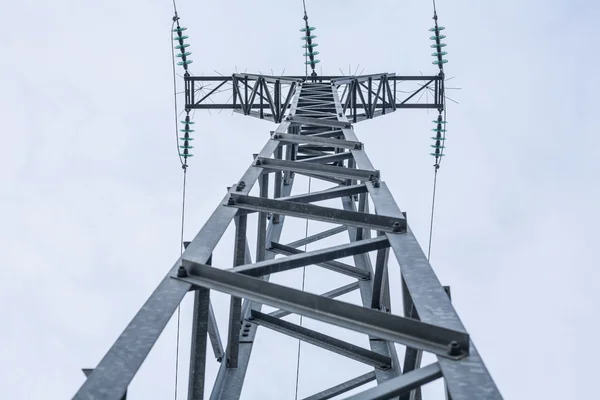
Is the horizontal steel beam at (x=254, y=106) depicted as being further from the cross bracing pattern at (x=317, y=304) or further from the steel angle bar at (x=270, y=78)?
the cross bracing pattern at (x=317, y=304)

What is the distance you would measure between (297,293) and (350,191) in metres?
2.95

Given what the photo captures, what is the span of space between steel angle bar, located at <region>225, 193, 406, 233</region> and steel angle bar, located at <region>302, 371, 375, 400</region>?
1.76 meters

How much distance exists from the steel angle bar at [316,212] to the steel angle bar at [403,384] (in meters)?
2.02

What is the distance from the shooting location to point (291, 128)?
438 inches

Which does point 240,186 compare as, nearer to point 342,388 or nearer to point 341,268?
point 342,388

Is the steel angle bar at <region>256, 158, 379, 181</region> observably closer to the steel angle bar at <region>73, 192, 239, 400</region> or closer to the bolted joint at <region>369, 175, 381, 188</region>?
the bolted joint at <region>369, 175, 381, 188</region>

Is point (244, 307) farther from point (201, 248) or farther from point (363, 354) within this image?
point (201, 248)

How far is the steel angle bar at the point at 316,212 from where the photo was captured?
5.94 m

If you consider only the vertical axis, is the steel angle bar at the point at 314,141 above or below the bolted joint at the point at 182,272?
above

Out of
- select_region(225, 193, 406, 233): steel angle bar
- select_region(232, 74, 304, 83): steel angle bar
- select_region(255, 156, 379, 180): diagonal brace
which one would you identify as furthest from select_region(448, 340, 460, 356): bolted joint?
select_region(232, 74, 304, 83): steel angle bar

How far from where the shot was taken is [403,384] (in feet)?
12.6

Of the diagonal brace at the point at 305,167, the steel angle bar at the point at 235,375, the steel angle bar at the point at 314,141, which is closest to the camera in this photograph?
the steel angle bar at the point at 235,375

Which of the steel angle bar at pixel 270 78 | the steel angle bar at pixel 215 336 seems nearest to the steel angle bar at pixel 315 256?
the steel angle bar at pixel 215 336

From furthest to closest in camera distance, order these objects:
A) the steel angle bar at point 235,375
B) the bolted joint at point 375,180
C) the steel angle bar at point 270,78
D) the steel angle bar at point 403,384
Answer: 1. the steel angle bar at point 270,78
2. the bolted joint at point 375,180
3. the steel angle bar at point 235,375
4. the steel angle bar at point 403,384
